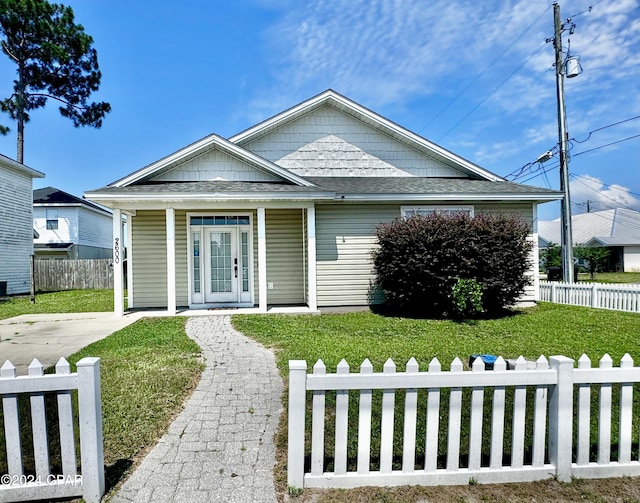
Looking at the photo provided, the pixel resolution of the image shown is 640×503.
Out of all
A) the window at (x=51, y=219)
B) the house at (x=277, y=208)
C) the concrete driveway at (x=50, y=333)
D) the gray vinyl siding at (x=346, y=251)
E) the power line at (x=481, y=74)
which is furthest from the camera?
the window at (x=51, y=219)

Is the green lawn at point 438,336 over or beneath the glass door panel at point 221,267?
beneath

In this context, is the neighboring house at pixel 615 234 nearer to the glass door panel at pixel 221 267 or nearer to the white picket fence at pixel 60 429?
the glass door panel at pixel 221 267

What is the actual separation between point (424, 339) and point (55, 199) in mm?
31057

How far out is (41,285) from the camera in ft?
63.4

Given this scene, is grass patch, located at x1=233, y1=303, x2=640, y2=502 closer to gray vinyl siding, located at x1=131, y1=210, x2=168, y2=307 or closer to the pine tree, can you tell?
gray vinyl siding, located at x1=131, y1=210, x2=168, y2=307

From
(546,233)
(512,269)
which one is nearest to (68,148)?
(512,269)

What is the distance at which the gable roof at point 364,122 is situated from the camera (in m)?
12.1

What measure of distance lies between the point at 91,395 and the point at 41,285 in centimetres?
2126

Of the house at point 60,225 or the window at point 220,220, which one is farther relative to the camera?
the house at point 60,225

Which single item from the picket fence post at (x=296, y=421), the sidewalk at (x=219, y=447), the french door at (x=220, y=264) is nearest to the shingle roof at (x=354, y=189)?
the french door at (x=220, y=264)

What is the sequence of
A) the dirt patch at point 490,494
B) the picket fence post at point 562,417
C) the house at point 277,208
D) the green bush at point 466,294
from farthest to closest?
the house at point 277,208 < the green bush at point 466,294 < the picket fence post at point 562,417 < the dirt patch at point 490,494

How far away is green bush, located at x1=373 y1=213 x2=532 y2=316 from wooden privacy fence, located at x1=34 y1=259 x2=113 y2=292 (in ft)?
55.3

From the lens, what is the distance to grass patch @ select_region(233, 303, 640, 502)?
398 cm

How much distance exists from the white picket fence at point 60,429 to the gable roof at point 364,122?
1049 cm
